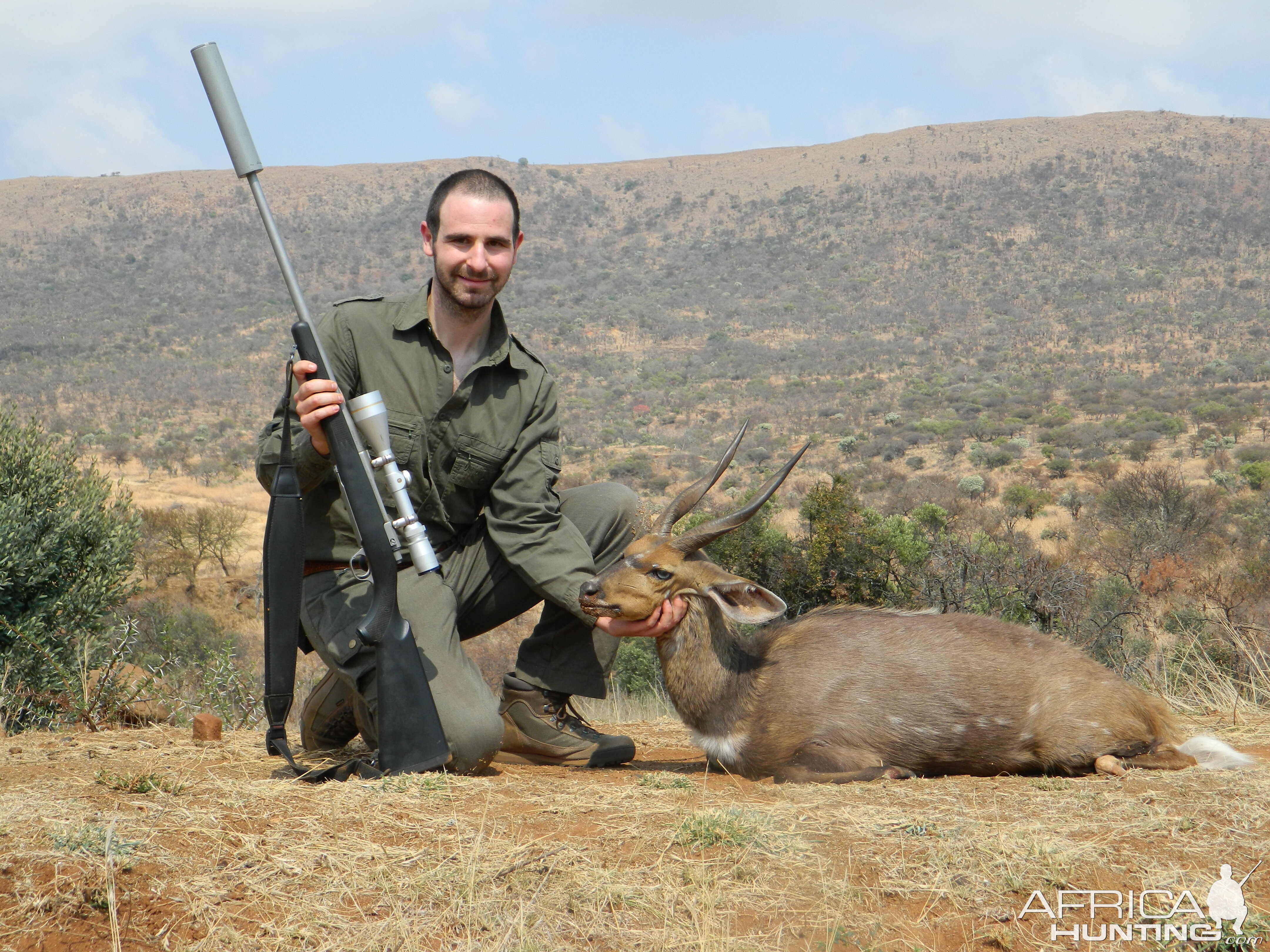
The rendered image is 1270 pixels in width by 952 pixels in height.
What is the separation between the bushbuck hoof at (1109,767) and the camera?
5.24 metres

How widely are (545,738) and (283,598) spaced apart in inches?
71.7

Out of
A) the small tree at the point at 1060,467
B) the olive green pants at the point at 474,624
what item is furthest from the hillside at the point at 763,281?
the olive green pants at the point at 474,624

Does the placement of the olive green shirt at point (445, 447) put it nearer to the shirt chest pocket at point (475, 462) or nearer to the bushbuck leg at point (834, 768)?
the shirt chest pocket at point (475, 462)

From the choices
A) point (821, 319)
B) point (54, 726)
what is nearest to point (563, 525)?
point (54, 726)

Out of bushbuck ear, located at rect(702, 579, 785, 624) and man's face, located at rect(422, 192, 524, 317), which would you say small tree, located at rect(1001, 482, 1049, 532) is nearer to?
bushbuck ear, located at rect(702, 579, 785, 624)

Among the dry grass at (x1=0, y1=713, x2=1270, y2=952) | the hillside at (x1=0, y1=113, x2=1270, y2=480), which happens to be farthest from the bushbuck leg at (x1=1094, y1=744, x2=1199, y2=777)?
the hillside at (x1=0, y1=113, x2=1270, y2=480)

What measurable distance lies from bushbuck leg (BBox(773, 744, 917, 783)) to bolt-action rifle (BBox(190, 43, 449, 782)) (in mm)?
1722

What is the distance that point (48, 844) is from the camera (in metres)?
3.48

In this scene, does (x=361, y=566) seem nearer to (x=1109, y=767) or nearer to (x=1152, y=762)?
(x=1109, y=767)

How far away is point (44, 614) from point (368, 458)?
5.92 metres

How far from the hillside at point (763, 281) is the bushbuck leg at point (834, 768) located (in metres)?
27.5

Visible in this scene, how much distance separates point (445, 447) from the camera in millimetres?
5871

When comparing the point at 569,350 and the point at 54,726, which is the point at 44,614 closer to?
the point at 54,726

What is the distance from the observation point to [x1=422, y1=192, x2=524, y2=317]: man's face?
5715 mm
